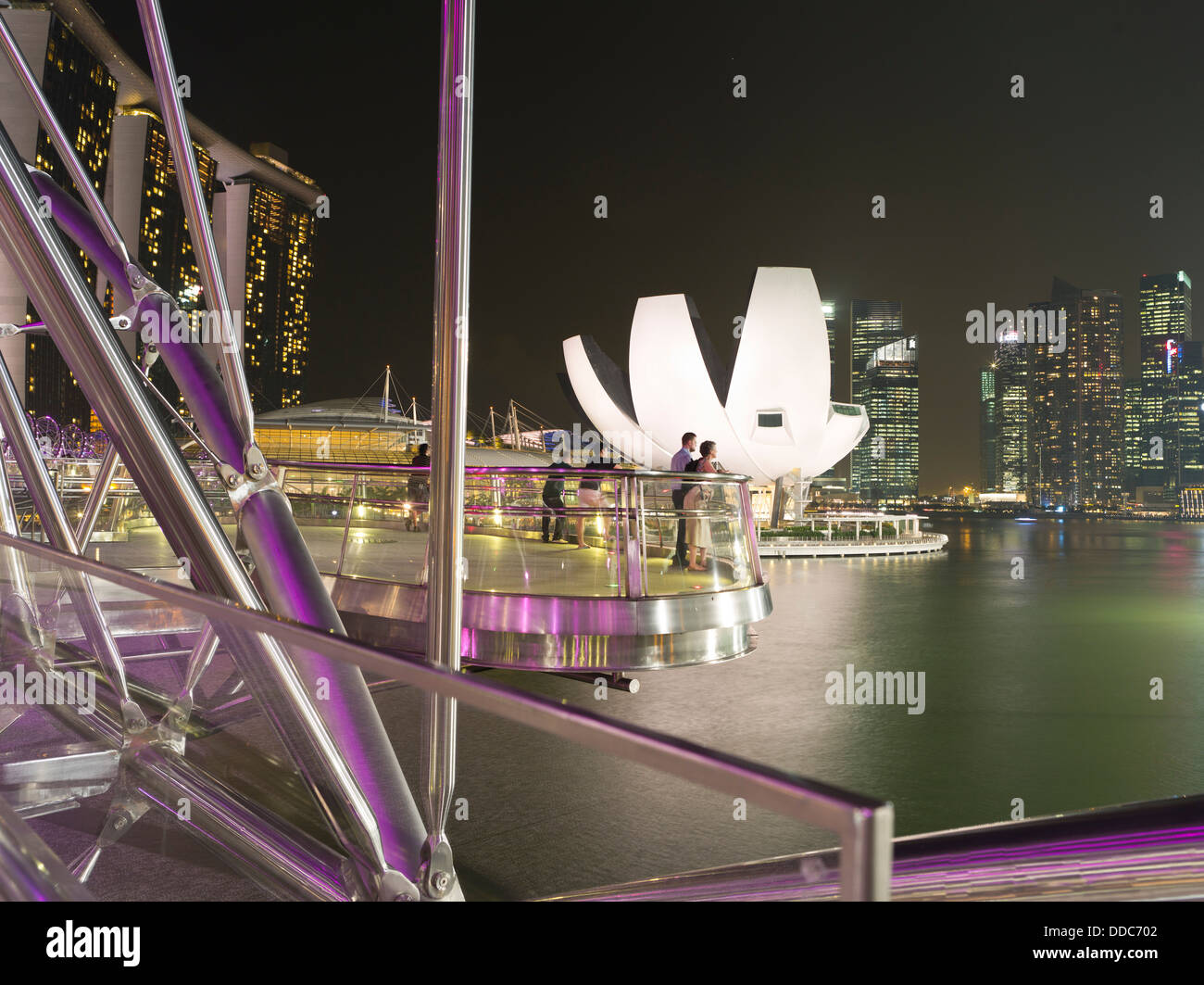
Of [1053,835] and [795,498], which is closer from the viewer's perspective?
[1053,835]

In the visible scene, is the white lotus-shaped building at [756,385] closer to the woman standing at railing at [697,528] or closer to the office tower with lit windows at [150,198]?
the office tower with lit windows at [150,198]

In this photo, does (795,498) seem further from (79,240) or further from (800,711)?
(79,240)

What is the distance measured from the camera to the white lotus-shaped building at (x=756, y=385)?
32.4m

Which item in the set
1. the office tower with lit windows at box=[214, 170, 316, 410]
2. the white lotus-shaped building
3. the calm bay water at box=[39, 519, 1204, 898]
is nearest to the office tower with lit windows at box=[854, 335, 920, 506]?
the white lotus-shaped building

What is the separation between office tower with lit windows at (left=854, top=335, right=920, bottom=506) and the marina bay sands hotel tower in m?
57.5

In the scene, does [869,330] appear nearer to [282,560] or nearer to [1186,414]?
[1186,414]

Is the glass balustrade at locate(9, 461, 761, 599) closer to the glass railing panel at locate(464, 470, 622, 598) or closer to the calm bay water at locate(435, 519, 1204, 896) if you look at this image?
the glass railing panel at locate(464, 470, 622, 598)

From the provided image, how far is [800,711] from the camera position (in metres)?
6.56

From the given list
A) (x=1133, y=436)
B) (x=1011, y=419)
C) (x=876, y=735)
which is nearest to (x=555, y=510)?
(x=876, y=735)

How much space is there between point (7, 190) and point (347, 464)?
14.7 feet

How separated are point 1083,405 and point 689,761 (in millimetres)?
125285

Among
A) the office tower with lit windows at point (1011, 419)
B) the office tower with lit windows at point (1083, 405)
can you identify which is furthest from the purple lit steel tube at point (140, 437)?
the office tower with lit windows at point (1011, 419)
